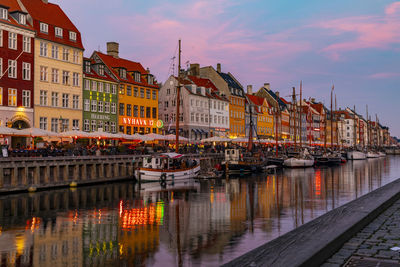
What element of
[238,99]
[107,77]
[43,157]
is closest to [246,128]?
[238,99]

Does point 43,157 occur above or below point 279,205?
above

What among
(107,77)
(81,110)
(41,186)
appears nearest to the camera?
(41,186)

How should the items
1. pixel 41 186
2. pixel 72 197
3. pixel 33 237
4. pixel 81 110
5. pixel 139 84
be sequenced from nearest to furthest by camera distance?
pixel 33 237 < pixel 72 197 < pixel 41 186 < pixel 81 110 < pixel 139 84

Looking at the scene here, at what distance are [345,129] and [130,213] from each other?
17645 centimetres

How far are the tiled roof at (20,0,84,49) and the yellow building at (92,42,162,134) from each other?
9.10 m

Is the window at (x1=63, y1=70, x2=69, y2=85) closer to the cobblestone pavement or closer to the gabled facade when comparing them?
the gabled facade

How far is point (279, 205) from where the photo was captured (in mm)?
27422

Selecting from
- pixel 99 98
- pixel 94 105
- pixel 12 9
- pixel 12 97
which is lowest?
pixel 12 97

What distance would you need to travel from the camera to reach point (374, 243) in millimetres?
10406

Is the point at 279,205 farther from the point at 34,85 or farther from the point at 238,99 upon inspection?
the point at 238,99

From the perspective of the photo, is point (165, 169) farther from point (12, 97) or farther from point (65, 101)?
point (65, 101)

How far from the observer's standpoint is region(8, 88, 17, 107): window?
47.6m

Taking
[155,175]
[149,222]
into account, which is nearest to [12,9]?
[155,175]

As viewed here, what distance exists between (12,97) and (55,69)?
792 cm
